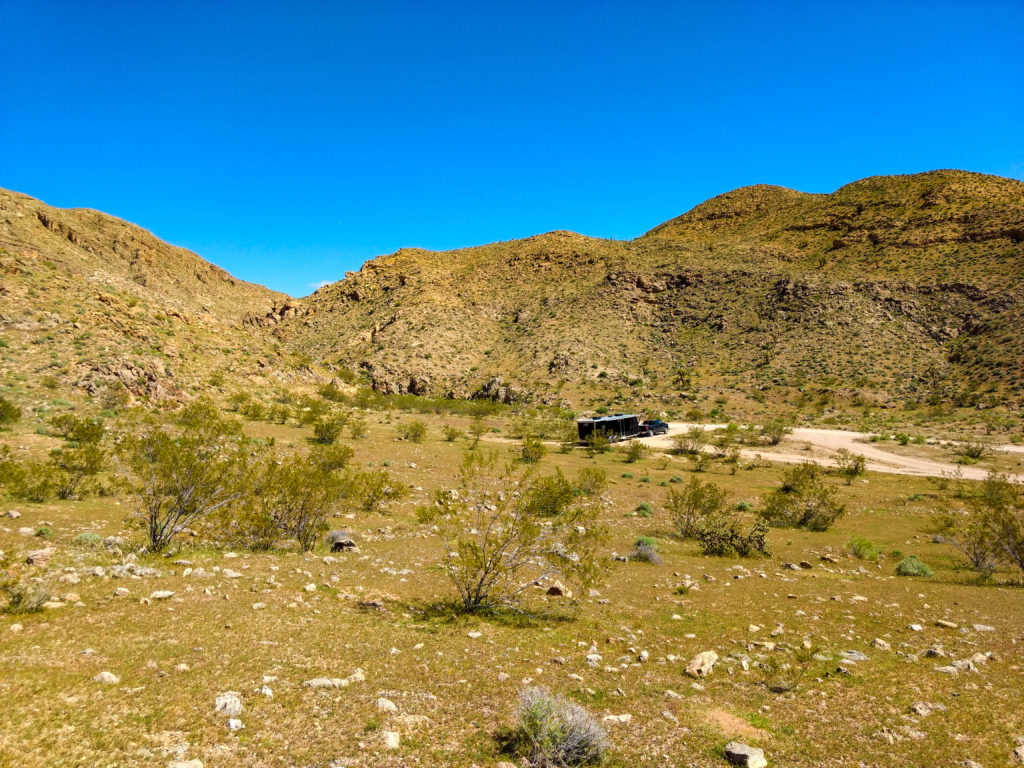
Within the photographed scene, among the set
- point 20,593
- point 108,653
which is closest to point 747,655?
point 108,653

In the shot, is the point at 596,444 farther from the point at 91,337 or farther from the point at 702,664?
the point at 91,337

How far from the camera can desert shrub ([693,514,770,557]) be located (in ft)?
40.5

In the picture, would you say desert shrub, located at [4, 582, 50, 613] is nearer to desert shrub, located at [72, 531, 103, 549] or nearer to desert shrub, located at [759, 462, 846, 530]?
desert shrub, located at [72, 531, 103, 549]

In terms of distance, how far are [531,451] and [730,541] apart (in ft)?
36.8

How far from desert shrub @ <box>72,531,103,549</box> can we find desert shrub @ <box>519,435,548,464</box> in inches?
583

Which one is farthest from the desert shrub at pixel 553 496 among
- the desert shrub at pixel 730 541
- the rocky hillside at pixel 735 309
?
the rocky hillside at pixel 735 309

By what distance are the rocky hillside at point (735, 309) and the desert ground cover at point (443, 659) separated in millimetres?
48493

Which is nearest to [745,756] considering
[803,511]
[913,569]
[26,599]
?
[26,599]

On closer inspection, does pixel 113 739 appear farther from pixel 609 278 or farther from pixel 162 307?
pixel 609 278

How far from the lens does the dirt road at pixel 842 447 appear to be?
26.3 metres

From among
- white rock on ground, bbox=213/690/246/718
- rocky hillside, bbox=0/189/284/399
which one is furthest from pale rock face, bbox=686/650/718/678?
rocky hillside, bbox=0/189/284/399

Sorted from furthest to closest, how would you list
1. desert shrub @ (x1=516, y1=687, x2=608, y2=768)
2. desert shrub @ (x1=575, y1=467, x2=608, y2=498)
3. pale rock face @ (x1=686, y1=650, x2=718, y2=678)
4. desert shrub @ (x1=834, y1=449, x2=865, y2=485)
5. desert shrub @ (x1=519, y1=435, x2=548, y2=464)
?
desert shrub @ (x1=834, y1=449, x2=865, y2=485) < desert shrub @ (x1=519, y1=435, x2=548, y2=464) < desert shrub @ (x1=575, y1=467, x2=608, y2=498) < pale rock face @ (x1=686, y1=650, x2=718, y2=678) < desert shrub @ (x1=516, y1=687, x2=608, y2=768)

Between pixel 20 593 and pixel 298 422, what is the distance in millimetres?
24877

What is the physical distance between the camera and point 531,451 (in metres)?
22.5
